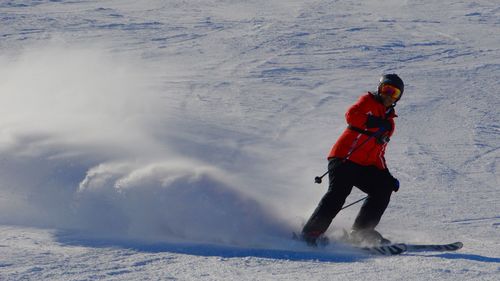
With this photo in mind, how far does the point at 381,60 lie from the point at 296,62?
163cm

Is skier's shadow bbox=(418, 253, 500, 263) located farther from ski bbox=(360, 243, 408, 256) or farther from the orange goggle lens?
the orange goggle lens

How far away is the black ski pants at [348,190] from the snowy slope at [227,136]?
255mm

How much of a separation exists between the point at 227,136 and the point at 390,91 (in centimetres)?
474

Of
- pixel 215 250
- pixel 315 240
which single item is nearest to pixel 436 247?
pixel 315 240

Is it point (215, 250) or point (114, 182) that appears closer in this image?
point (215, 250)

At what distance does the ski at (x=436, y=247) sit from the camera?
6.29 metres

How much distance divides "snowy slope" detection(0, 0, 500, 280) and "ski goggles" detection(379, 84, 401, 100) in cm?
119

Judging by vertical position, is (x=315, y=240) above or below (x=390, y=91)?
below

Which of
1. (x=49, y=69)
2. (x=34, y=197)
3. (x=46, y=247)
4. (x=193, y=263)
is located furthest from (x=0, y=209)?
(x=49, y=69)

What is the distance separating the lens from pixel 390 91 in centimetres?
632

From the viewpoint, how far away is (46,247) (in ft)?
20.1

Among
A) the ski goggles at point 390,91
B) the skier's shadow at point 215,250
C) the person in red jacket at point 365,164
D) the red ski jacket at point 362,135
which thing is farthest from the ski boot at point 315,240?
the ski goggles at point 390,91

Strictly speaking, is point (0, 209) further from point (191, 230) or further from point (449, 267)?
point (449, 267)

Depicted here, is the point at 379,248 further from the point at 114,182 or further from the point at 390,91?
the point at 114,182
